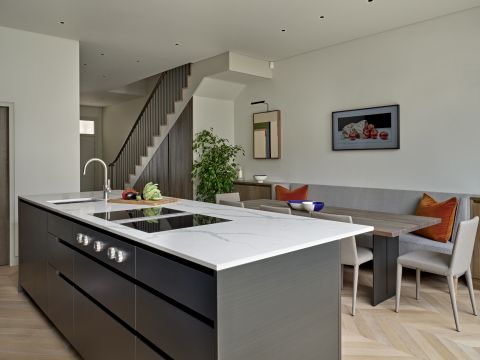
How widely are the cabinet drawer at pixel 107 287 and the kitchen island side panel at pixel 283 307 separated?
1.98 ft

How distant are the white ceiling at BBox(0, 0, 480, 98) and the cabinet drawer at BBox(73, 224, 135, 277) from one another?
2681 millimetres

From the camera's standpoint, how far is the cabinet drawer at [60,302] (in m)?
2.42

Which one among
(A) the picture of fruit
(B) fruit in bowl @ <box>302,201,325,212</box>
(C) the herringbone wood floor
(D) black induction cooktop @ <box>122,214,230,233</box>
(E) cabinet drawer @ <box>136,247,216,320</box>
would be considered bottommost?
(C) the herringbone wood floor

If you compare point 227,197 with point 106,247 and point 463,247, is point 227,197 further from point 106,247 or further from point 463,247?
point 106,247

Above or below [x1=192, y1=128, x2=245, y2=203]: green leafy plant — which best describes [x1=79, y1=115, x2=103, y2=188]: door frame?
above

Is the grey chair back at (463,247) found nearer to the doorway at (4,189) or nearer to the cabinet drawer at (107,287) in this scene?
the cabinet drawer at (107,287)

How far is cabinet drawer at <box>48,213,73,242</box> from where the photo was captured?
95.5 inches

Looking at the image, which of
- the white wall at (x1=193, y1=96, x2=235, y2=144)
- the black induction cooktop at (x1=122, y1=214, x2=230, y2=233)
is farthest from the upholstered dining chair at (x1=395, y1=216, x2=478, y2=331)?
the white wall at (x1=193, y1=96, x2=235, y2=144)

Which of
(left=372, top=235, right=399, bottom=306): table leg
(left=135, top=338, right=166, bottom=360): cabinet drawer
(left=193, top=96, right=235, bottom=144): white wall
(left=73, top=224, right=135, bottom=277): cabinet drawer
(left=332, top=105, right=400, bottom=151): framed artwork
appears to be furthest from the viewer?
(left=193, top=96, right=235, bottom=144): white wall

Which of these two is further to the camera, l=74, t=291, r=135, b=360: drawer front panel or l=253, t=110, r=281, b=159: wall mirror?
l=253, t=110, r=281, b=159: wall mirror

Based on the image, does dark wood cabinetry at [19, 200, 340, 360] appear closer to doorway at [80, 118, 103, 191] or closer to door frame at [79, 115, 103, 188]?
doorway at [80, 118, 103, 191]

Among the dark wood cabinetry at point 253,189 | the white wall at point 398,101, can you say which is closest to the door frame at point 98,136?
the dark wood cabinetry at point 253,189

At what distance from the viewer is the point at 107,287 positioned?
1.97 m

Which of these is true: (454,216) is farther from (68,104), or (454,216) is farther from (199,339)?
(68,104)
